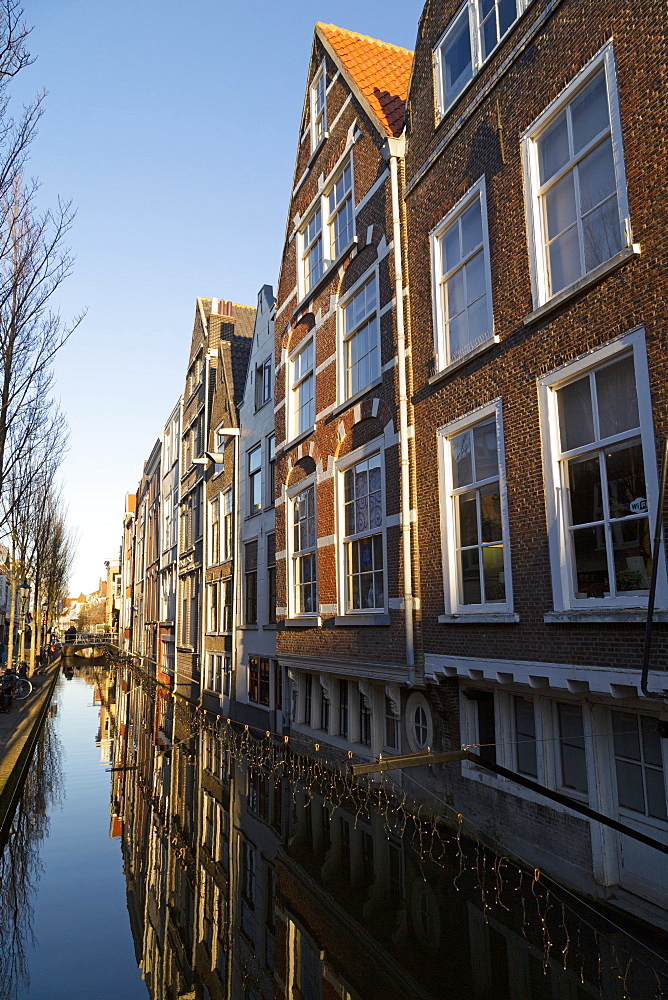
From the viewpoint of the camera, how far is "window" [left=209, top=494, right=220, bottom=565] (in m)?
27.1

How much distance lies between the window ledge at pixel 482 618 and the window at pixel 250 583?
1202 centimetres

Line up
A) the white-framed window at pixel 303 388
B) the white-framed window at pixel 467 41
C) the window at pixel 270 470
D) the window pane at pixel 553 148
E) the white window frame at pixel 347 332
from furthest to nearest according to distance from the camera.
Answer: the window at pixel 270 470
the white-framed window at pixel 303 388
the white window frame at pixel 347 332
the white-framed window at pixel 467 41
the window pane at pixel 553 148

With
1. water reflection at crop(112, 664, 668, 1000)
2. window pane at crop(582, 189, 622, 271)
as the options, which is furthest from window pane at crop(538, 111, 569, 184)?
water reflection at crop(112, 664, 668, 1000)

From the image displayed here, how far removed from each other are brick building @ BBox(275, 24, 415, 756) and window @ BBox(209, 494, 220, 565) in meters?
9.57

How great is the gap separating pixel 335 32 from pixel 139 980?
17.7 meters

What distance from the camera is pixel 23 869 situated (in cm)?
984

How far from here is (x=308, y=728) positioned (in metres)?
16.3

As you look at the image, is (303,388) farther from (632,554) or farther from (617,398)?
(632,554)

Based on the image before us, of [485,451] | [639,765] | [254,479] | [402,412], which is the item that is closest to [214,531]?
[254,479]

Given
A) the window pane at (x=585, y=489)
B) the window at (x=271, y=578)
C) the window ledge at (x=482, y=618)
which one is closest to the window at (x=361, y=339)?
the window ledge at (x=482, y=618)

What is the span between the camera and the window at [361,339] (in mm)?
13575

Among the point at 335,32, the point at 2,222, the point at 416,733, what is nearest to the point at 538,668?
the point at 416,733

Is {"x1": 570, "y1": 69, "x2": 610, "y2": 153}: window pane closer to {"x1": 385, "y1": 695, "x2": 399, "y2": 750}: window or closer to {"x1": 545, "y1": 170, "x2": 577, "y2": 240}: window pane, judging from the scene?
{"x1": 545, "y1": 170, "x2": 577, "y2": 240}: window pane

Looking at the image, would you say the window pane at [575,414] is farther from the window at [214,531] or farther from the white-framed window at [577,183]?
the window at [214,531]
